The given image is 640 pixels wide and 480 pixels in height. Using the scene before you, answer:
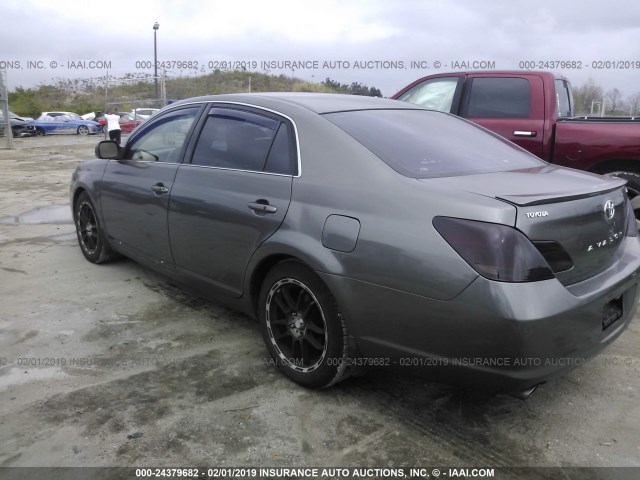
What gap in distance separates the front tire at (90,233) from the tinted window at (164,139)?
0.86 meters

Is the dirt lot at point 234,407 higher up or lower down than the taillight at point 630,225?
lower down

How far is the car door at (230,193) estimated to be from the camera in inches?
120

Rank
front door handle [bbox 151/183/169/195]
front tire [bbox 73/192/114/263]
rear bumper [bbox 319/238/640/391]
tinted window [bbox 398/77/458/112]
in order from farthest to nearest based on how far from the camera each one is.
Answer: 1. tinted window [bbox 398/77/458/112]
2. front tire [bbox 73/192/114/263]
3. front door handle [bbox 151/183/169/195]
4. rear bumper [bbox 319/238/640/391]

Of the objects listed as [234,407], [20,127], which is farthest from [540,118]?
[20,127]

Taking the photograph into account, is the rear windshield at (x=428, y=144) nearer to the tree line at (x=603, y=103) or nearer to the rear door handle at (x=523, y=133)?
the rear door handle at (x=523, y=133)

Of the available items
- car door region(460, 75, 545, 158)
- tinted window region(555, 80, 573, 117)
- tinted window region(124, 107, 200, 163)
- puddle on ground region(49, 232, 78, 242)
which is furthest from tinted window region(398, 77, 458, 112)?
puddle on ground region(49, 232, 78, 242)

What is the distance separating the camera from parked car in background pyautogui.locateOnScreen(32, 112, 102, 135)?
29625 millimetres

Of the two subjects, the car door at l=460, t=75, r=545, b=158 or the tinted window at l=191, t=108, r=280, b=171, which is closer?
the tinted window at l=191, t=108, r=280, b=171

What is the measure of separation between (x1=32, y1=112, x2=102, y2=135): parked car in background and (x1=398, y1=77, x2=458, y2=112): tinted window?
2803 cm

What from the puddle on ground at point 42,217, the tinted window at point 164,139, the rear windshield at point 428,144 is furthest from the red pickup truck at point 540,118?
the puddle on ground at point 42,217

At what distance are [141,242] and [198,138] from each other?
1020mm

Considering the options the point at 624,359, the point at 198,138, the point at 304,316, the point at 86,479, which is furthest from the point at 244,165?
the point at 624,359

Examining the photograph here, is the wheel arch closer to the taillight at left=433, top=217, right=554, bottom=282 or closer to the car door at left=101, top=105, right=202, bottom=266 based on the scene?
the taillight at left=433, top=217, right=554, bottom=282

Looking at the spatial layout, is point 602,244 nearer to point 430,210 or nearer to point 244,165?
point 430,210
